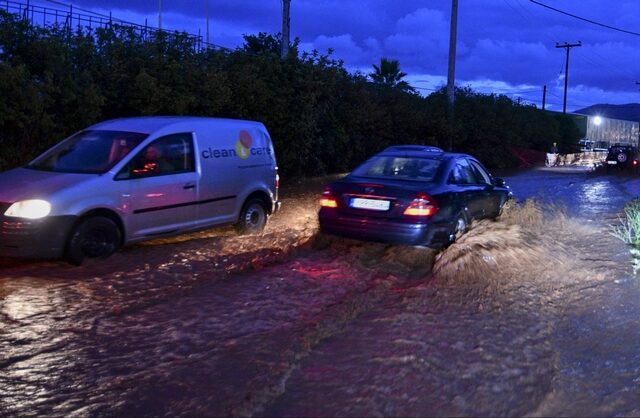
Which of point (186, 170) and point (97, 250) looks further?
point (186, 170)

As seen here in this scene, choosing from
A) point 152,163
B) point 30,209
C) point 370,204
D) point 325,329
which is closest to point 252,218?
point 152,163

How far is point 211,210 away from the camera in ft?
31.1

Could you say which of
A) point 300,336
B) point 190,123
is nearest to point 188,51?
point 190,123

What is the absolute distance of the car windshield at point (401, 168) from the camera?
29.9ft

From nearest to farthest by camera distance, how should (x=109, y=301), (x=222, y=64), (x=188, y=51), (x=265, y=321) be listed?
(x=265, y=321), (x=109, y=301), (x=188, y=51), (x=222, y=64)

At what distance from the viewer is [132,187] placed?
8312 mm

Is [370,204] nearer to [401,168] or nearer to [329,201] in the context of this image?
[329,201]

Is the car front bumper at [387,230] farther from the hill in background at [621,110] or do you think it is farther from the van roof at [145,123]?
the hill in background at [621,110]

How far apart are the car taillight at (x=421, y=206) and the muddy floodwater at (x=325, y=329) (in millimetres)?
568

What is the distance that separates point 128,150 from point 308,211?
5.43 m

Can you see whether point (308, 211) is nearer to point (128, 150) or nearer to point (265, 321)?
point (128, 150)

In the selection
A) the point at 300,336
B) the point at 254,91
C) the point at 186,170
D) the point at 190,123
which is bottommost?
the point at 300,336

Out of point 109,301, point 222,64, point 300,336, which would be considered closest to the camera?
point 300,336

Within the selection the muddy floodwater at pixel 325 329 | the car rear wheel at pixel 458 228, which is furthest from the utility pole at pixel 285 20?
the car rear wheel at pixel 458 228
